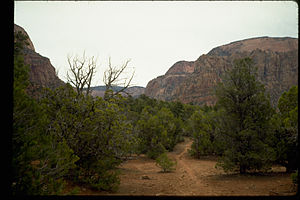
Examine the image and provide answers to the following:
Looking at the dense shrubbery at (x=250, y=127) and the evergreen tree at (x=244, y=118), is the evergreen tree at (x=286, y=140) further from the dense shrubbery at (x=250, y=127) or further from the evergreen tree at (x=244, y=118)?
the evergreen tree at (x=244, y=118)

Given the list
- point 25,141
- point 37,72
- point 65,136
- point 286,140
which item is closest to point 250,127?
point 286,140

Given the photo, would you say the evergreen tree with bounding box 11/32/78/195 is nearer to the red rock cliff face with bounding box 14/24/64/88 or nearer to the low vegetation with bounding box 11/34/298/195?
the low vegetation with bounding box 11/34/298/195

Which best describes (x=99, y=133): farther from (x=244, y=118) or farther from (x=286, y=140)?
(x=286, y=140)

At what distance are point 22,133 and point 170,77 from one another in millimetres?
152651

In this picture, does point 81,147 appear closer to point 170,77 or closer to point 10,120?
point 10,120

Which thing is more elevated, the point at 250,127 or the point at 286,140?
the point at 250,127

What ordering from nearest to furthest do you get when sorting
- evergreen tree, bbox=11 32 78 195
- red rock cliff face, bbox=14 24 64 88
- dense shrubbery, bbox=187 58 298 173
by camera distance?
1. evergreen tree, bbox=11 32 78 195
2. red rock cliff face, bbox=14 24 64 88
3. dense shrubbery, bbox=187 58 298 173

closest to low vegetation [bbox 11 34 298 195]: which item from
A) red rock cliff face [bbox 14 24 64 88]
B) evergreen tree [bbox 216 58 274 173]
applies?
evergreen tree [bbox 216 58 274 173]

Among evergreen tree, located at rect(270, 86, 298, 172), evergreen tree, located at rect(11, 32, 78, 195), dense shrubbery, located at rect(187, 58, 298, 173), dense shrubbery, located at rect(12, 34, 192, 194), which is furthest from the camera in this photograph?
dense shrubbery, located at rect(187, 58, 298, 173)

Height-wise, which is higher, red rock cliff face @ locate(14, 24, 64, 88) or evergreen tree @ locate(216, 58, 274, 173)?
red rock cliff face @ locate(14, 24, 64, 88)

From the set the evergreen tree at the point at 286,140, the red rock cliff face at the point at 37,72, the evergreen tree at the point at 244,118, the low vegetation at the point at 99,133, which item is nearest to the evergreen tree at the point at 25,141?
the low vegetation at the point at 99,133

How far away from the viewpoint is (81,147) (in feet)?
21.9

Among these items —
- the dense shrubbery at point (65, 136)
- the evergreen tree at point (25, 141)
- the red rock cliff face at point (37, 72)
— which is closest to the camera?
the evergreen tree at point (25, 141)
